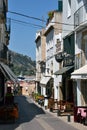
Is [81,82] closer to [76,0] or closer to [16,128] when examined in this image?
[76,0]

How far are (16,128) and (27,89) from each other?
77.6 metres

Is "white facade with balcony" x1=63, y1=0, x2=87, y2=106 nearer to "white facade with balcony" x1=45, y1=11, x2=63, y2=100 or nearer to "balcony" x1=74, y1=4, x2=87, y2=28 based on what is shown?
"balcony" x1=74, y1=4, x2=87, y2=28

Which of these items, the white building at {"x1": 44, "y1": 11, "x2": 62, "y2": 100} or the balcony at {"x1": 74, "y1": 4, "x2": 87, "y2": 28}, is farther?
the white building at {"x1": 44, "y1": 11, "x2": 62, "y2": 100}

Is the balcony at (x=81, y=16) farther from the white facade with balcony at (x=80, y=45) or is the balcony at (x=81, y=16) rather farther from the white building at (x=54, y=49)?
the white building at (x=54, y=49)

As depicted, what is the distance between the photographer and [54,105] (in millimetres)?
35969

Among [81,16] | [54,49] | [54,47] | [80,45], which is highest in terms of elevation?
[54,47]

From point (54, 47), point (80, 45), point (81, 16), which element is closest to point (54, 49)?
point (54, 47)

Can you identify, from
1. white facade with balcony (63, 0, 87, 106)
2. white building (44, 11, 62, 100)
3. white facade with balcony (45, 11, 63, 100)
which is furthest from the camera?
white facade with balcony (45, 11, 63, 100)

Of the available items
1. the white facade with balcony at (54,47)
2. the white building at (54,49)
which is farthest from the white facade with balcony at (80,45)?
the white building at (54,49)

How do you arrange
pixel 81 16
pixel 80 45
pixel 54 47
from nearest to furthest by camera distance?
pixel 81 16 → pixel 80 45 → pixel 54 47

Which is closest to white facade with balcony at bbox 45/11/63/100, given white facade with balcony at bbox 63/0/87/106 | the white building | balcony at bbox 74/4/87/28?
the white building

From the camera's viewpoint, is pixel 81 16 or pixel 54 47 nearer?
pixel 81 16

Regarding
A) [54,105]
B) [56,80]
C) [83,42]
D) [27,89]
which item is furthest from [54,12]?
[27,89]

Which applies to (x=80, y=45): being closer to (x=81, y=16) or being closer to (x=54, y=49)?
(x=81, y=16)
